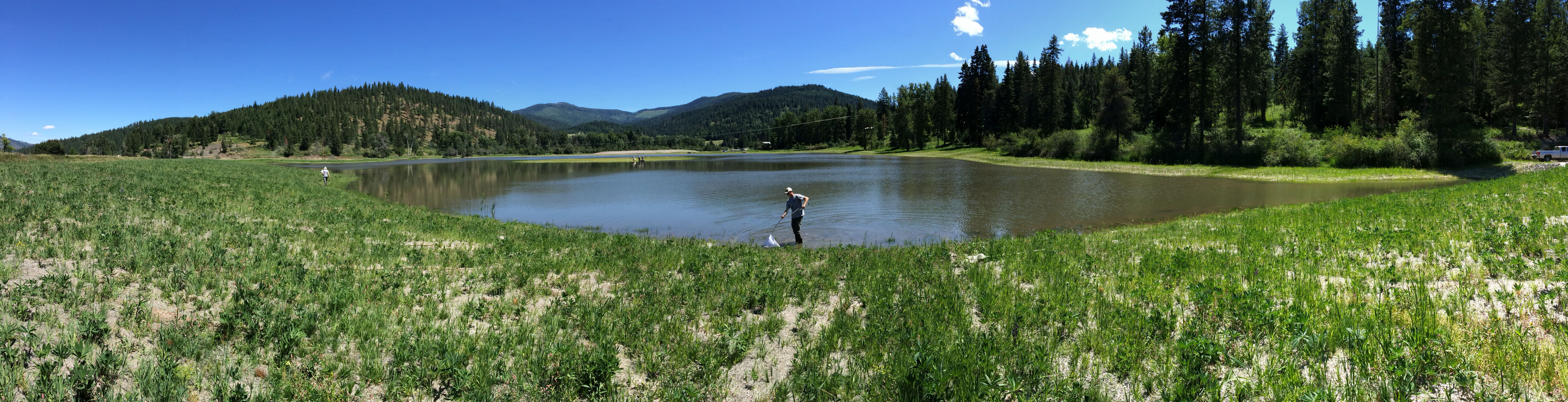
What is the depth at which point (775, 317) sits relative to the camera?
25.8 ft

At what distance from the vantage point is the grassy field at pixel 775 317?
5.11 metres

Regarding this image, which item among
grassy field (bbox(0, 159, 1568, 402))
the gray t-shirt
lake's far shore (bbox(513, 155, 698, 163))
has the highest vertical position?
lake's far shore (bbox(513, 155, 698, 163))

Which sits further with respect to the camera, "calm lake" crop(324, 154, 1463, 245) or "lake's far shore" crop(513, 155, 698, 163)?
"lake's far shore" crop(513, 155, 698, 163)

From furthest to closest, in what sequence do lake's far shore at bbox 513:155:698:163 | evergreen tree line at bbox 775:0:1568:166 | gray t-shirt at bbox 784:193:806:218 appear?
lake's far shore at bbox 513:155:698:163
evergreen tree line at bbox 775:0:1568:166
gray t-shirt at bbox 784:193:806:218

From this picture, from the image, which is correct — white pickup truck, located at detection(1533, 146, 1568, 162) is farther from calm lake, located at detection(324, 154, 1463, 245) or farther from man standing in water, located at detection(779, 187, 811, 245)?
man standing in water, located at detection(779, 187, 811, 245)

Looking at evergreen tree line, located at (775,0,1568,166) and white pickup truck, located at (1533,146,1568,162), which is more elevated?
evergreen tree line, located at (775,0,1568,166)

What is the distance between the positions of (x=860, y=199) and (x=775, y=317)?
23.6 m

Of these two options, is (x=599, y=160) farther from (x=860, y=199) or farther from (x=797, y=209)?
(x=797, y=209)

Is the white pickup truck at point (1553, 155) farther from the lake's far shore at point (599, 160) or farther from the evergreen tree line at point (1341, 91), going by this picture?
the lake's far shore at point (599, 160)

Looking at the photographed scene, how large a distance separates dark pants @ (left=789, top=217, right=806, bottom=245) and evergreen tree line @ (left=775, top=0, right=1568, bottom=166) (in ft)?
146

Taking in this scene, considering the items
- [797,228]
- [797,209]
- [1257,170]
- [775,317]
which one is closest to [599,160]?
[1257,170]

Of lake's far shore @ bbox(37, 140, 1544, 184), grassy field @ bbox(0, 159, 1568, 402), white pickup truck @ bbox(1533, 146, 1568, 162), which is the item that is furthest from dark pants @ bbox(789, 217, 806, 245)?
white pickup truck @ bbox(1533, 146, 1568, 162)

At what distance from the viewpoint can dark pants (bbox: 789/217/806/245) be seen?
58.0 ft

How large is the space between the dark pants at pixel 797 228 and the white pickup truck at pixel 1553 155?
50937 millimetres
